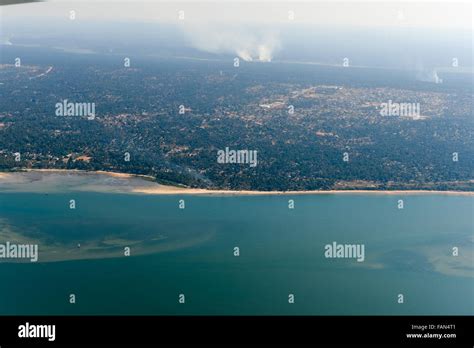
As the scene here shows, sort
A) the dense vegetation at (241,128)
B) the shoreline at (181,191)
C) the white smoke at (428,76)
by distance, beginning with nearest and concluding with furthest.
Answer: the shoreline at (181,191) → the dense vegetation at (241,128) → the white smoke at (428,76)

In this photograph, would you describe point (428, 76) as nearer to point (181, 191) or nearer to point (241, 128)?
point (241, 128)

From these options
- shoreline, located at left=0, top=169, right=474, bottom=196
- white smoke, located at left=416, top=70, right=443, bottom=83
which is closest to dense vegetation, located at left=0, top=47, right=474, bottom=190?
shoreline, located at left=0, top=169, right=474, bottom=196

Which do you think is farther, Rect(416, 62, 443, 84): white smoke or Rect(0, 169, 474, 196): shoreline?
Rect(416, 62, 443, 84): white smoke

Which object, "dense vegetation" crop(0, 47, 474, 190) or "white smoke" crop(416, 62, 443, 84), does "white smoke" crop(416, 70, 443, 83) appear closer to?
"white smoke" crop(416, 62, 443, 84)

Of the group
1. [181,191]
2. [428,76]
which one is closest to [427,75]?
[428,76]

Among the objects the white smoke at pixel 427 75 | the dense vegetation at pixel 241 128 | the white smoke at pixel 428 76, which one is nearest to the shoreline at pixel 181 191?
the dense vegetation at pixel 241 128

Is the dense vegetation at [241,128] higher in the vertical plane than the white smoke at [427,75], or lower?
lower

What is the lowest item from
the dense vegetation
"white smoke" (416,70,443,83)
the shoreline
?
the shoreline

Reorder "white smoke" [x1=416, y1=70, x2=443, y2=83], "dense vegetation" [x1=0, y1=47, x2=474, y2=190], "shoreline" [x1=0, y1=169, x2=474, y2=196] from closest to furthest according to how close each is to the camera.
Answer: "shoreline" [x1=0, y1=169, x2=474, y2=196] < "dense vegetation" [x1=0, y1=47, x2=474, y2=190] < "white smoke" [x1=416, y1=70, x2=443, y2=83]

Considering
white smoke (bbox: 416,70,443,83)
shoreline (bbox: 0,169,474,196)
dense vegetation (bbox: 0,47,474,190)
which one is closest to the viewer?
shoreline (bbox: 0,169,474,196)

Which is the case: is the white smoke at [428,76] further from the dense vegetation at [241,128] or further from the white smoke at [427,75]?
the dense vegetation at [241,128]
